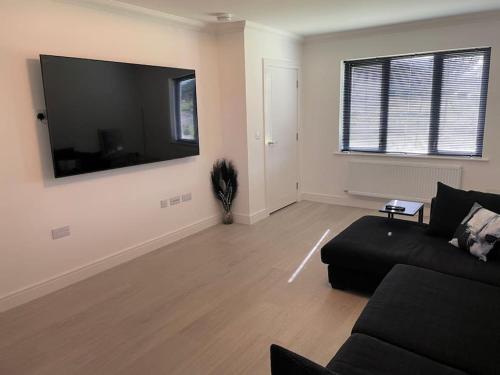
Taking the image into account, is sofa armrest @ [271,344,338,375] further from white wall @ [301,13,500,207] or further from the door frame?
white wall @ [301,13,500,207]

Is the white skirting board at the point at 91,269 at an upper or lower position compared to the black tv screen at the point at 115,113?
lower

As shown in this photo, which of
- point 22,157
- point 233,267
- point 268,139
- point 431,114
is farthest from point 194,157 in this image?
point 431,114

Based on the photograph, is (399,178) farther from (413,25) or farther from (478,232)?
(478,232)

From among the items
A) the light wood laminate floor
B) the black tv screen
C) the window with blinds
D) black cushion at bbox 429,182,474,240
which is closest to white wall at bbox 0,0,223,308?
the black tv screen

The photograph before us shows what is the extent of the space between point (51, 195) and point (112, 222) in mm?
690

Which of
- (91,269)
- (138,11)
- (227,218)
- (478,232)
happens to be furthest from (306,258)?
(138,11)

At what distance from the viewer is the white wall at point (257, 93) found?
4.78 meters

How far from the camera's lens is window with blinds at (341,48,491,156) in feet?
15.8

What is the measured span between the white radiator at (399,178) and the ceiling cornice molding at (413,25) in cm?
175

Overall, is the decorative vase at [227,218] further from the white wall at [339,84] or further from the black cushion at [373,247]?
the black cushion at [373,247]

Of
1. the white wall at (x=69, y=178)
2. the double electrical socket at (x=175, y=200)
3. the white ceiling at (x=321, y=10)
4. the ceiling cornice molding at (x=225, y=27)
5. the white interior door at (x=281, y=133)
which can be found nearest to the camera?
the white wall at (x=69, y=178)

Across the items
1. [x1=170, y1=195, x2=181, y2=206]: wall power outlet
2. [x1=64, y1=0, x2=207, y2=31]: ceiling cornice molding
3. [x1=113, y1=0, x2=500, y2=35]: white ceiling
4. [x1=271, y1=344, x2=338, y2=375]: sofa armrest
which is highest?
[x1=113, y1=0, x2=500, y2=35]: white ceiling

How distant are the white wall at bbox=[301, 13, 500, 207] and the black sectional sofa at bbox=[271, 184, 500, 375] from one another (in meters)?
2.02

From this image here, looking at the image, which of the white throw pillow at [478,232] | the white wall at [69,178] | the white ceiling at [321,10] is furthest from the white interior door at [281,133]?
the white throw pillow at [478,232]
